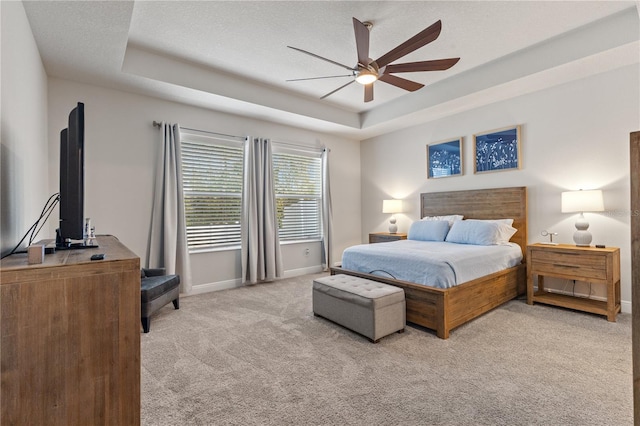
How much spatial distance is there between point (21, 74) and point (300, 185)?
3.94 m

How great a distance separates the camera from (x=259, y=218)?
4.85m

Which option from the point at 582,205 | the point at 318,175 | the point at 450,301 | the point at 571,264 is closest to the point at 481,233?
the point at 571,264

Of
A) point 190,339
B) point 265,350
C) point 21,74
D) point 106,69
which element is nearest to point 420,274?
point 265,350

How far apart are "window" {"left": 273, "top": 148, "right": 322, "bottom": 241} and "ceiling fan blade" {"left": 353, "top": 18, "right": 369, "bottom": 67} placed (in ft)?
9.31

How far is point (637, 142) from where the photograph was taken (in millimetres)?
1169

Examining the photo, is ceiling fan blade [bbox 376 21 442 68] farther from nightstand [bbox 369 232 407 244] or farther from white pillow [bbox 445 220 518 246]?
nightstand [bbox 369 232 407 244]

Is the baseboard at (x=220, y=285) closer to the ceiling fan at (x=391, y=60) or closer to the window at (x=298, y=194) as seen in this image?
the window at (x=298, y=194)

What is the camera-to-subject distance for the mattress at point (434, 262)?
289 centimetres

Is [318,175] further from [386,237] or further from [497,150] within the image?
[497,150]

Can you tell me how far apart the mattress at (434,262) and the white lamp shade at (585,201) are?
31.9 inches

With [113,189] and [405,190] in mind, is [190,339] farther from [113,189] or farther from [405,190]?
[405,190]

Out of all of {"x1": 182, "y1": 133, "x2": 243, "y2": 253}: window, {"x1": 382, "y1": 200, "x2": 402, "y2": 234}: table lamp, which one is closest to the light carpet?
{"x1": 182, "y1": 133, "x2": 243, "y2": 253}: window

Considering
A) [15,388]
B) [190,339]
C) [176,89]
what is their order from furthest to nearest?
[176,89]
[190,339]
[15,388]

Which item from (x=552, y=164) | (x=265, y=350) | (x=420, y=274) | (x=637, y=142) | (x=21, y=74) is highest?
(x=21, y=74)
